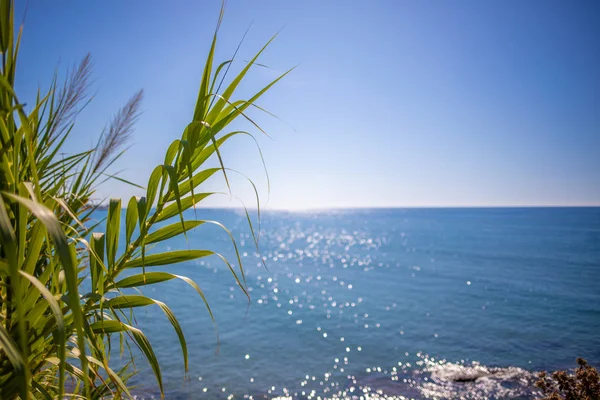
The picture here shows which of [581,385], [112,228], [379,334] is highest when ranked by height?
[112,228]

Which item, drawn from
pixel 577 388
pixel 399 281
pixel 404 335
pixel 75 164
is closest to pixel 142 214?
pixel 75 164

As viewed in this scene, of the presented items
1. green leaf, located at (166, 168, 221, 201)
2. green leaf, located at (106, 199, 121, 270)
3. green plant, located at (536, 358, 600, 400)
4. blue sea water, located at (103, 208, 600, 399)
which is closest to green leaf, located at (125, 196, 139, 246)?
green leaf, located at (106, 199, 121, 270)

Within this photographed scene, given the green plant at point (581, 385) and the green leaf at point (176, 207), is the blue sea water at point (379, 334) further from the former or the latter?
the green plant at point (581, 385)

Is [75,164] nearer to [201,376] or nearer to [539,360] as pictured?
[201,376]

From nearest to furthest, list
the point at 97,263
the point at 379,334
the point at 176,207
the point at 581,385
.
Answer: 1. the point at 97,263
2. the point at 176,207
3. the point at 581,385
4. the point at 379,334

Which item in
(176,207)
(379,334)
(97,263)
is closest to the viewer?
(97,263)

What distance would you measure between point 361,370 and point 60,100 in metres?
→ 10.8

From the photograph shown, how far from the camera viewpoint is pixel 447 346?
1296 cm

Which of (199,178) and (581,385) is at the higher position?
(199,178)

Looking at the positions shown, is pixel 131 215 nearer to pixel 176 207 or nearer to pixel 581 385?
pixel 176 207

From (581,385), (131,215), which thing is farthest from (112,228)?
(581,385)

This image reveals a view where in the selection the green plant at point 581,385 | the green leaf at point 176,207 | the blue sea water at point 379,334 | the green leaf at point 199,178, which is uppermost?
the green leaf at point 199,178

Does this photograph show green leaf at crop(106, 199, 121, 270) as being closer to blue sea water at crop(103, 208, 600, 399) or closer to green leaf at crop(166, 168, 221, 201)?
green leaf at crop(166, 168, 221, 201)

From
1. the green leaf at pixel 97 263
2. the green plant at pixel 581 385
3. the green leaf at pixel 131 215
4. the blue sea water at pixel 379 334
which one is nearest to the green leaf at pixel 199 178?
the green leaf at pixel 131 215
